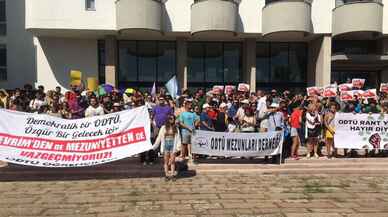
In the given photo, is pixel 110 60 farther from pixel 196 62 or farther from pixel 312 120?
→ pixel 312 120

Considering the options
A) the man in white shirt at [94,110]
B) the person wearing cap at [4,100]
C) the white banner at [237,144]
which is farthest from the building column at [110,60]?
the white banner at [237,144]

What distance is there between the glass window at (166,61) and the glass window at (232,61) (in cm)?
312

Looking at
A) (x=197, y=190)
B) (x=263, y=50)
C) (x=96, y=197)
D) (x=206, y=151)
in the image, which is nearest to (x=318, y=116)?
(x=206, y=151)

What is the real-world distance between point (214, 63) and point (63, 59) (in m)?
8.56

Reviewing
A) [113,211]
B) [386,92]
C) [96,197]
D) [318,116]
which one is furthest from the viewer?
[386,92]

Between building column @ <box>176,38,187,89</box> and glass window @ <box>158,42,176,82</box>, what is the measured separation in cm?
67

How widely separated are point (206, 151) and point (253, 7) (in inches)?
511

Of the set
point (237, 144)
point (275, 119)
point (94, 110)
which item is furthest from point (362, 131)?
point (94, 110)

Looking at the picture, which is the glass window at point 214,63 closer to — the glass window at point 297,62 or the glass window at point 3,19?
the glass window at point 297,62

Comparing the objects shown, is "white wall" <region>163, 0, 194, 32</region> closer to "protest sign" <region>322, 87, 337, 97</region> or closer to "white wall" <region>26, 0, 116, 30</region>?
"white wall" <region>26, 0, 116, 30</region>

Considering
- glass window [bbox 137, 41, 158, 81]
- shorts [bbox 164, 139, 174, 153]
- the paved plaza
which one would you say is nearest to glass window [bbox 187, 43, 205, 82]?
glass window [bbox 137, 41, 158, 81]

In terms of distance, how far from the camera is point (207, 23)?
20.9 metres

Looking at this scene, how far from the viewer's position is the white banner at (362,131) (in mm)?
12195

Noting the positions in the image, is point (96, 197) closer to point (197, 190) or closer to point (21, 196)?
point (21, 196)
